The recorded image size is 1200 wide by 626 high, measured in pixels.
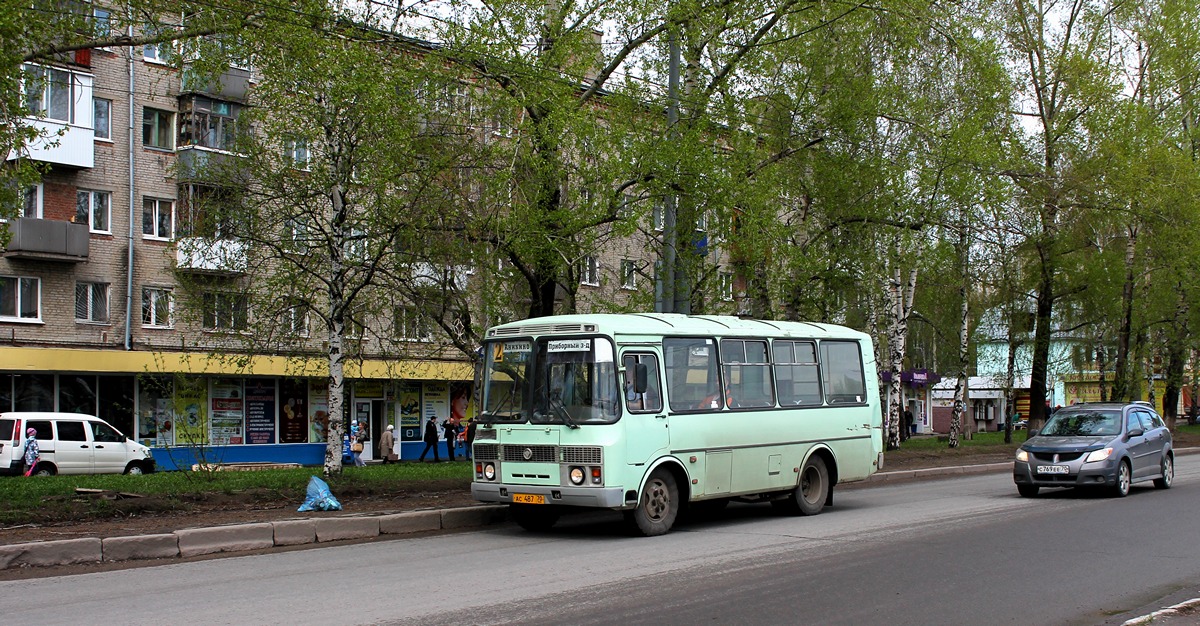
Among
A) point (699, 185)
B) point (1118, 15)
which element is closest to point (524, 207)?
point (699, 185)

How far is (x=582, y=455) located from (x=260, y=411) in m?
28.0

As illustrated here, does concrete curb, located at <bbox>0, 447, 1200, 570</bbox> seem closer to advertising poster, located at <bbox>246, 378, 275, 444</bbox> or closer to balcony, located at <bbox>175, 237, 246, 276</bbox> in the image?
balcony, located at <bbox>175, 237, 246, 276</bbox>

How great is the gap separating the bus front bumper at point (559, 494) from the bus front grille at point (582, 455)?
12.6 inches

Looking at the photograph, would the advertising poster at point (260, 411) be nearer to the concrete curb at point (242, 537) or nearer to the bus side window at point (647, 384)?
the concrete curb at point (242, 537)

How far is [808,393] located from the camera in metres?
16.1

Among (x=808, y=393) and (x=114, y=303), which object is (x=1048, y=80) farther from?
(x=114, y=303)

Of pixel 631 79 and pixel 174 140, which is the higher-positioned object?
pixel 174 140

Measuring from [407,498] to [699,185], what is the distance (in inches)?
284

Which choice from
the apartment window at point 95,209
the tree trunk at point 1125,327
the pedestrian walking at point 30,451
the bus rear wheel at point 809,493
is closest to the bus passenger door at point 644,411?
the bus rear wheel at point 809,493

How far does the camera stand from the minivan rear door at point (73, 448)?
2766 cm

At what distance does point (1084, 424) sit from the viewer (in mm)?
18719

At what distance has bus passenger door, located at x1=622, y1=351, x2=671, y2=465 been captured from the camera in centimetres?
1298

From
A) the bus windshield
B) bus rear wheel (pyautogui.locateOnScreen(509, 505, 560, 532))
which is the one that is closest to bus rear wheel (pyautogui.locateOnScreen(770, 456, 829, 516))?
bus rear wheel (pyautogui.locateOnScreen(509, 505, 560, 532))

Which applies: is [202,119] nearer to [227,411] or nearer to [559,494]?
[227,411]
